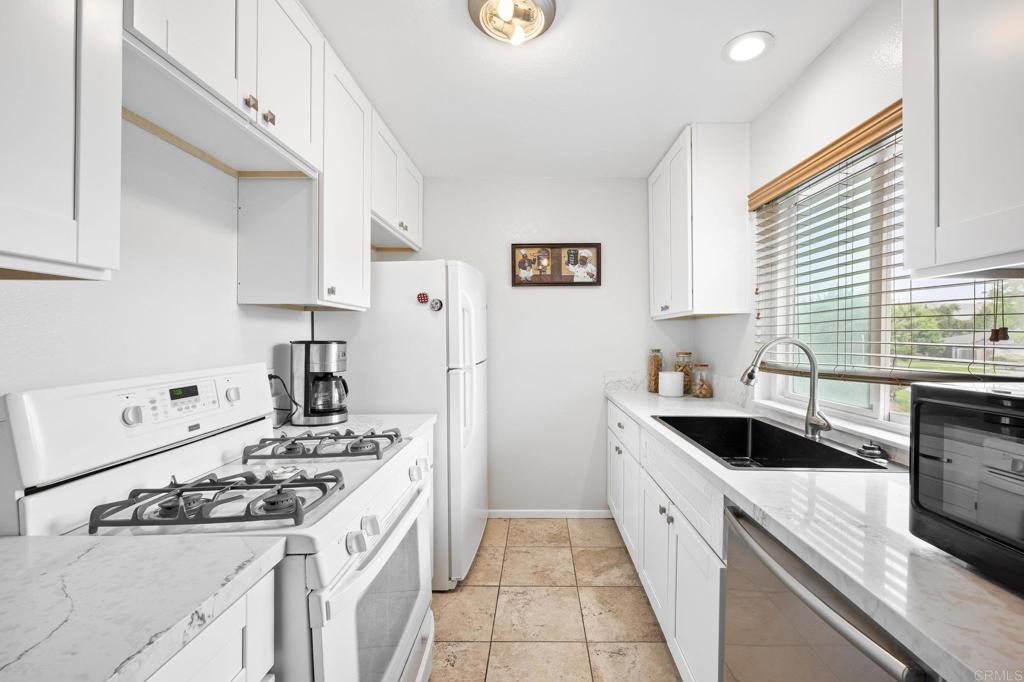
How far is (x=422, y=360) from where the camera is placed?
7.39 ft

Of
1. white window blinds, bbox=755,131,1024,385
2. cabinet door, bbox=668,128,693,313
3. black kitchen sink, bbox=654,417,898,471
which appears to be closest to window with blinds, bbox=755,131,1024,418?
white window blinds, bbox=755,131,1024,385

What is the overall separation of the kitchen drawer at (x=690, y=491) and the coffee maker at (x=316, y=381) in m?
1.35

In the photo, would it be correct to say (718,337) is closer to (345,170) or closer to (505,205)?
(505,205)

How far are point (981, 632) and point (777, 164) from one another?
201 cm

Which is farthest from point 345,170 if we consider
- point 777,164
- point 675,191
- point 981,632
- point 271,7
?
point 981,632

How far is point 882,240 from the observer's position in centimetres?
154

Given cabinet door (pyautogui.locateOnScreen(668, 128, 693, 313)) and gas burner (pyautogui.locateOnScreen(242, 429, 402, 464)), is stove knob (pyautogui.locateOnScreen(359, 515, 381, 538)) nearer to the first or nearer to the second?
gas burner (pyautogui.locateOnScreen(242, 429, 402, 464))

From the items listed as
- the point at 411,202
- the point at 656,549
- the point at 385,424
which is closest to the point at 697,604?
the point at 656,549

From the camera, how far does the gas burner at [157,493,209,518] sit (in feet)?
3.04

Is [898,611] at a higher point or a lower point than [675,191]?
lower

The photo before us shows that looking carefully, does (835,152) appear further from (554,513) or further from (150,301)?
(554,513)

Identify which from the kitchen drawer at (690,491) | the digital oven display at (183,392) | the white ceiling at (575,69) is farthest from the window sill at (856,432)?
the digital oven display at (183,392)

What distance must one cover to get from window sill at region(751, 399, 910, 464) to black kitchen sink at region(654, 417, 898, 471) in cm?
9

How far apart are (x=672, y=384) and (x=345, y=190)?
6.84ft
